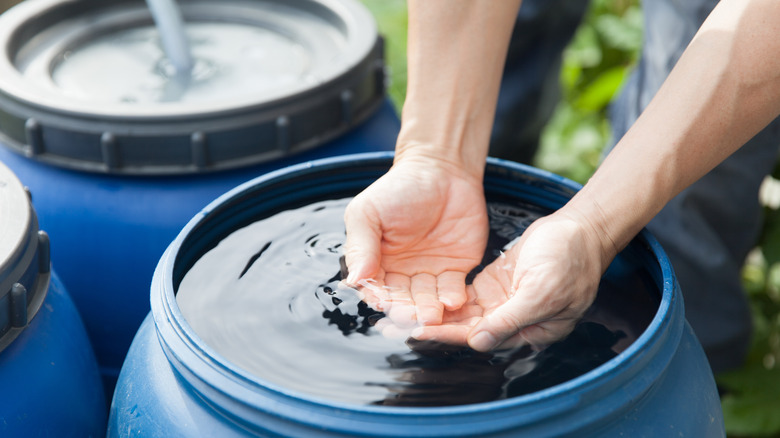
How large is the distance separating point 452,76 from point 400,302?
0.45 metres

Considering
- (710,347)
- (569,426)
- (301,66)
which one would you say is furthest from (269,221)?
(710,347)

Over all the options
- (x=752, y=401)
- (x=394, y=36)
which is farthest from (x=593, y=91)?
(x=752, y=401)

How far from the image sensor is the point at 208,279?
1252 mm

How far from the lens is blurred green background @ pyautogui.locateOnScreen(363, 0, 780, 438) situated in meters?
2.03

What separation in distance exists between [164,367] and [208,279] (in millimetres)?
210

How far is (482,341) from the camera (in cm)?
111

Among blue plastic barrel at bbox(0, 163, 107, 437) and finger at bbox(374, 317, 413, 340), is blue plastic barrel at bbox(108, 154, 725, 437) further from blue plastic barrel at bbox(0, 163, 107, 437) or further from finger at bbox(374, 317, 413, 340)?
finger at bbox(374, 317, 413, 340)

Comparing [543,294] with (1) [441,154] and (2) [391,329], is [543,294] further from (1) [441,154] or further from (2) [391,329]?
(1) [441,154]

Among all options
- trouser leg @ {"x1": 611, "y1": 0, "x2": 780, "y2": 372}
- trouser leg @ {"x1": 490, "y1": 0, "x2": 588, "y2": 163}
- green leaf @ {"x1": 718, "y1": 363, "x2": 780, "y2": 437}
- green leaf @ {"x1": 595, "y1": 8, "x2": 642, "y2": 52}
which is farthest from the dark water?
green leaf @ {"x1": 595, "y1": 8, "x2": 642, "y2": 52}

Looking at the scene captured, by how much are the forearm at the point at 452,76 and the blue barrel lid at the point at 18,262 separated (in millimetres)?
613

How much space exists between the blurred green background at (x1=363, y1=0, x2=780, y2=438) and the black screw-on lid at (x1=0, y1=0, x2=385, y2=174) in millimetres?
1193

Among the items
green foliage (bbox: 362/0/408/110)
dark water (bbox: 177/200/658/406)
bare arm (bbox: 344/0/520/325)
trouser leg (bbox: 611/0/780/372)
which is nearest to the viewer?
dark water (bbox: 177/200/658/406)

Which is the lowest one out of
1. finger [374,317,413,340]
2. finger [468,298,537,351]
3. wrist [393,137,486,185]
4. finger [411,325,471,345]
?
finger [374,317,413,340]

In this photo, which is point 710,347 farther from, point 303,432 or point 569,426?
point 303,432
